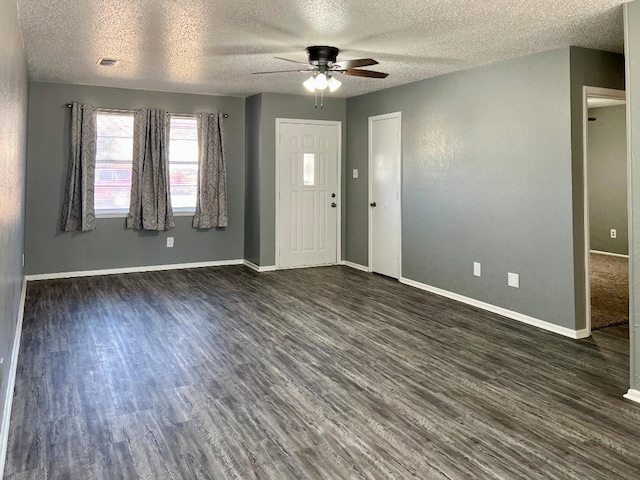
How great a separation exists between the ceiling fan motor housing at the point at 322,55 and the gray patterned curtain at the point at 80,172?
3363 millimetres

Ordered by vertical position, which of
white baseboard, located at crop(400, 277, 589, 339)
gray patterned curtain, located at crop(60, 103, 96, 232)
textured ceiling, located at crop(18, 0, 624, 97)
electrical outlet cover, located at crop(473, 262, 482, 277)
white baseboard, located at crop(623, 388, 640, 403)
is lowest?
white baseboard, located at crop(623, 388, 640, 403)

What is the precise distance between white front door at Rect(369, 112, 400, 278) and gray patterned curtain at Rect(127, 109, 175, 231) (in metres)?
2.77

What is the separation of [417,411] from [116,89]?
5.60 m

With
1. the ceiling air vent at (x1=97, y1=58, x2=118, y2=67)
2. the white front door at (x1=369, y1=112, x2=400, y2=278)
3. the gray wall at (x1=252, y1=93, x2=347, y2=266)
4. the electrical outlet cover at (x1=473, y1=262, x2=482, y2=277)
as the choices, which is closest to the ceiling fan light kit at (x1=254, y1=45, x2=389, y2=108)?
the ceiling air vent at (x1=97, y1=58, x2=118, y2=67)

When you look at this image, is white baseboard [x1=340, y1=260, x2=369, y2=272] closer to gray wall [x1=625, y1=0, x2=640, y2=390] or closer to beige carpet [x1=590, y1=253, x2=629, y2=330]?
beige carpet [x1=590, y1=253, x2=629, y2=330]

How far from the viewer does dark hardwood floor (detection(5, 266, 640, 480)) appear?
226 centimetres

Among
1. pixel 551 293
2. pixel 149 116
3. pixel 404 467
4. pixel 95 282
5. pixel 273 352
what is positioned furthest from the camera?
pixel 149 116

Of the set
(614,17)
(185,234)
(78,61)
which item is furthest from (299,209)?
(614,17)

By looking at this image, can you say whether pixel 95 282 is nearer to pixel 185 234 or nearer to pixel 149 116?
pixel 185 234

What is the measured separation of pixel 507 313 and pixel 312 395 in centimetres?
252

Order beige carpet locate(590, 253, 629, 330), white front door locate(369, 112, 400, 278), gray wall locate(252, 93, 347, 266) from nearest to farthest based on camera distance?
beige carpet locate(590, 253, 629, 330) → white front door locate(369, 112, 400, 278) → gray wall locate(252, 93, 347, 266)

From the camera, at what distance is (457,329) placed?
4.32m

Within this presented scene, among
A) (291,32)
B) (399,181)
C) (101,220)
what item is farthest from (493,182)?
(101,220)

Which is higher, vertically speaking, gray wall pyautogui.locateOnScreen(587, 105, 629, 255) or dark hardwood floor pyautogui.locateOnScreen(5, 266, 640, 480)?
gray wall pyautogui.locateOnScreen(587, 105, 629, 255)
